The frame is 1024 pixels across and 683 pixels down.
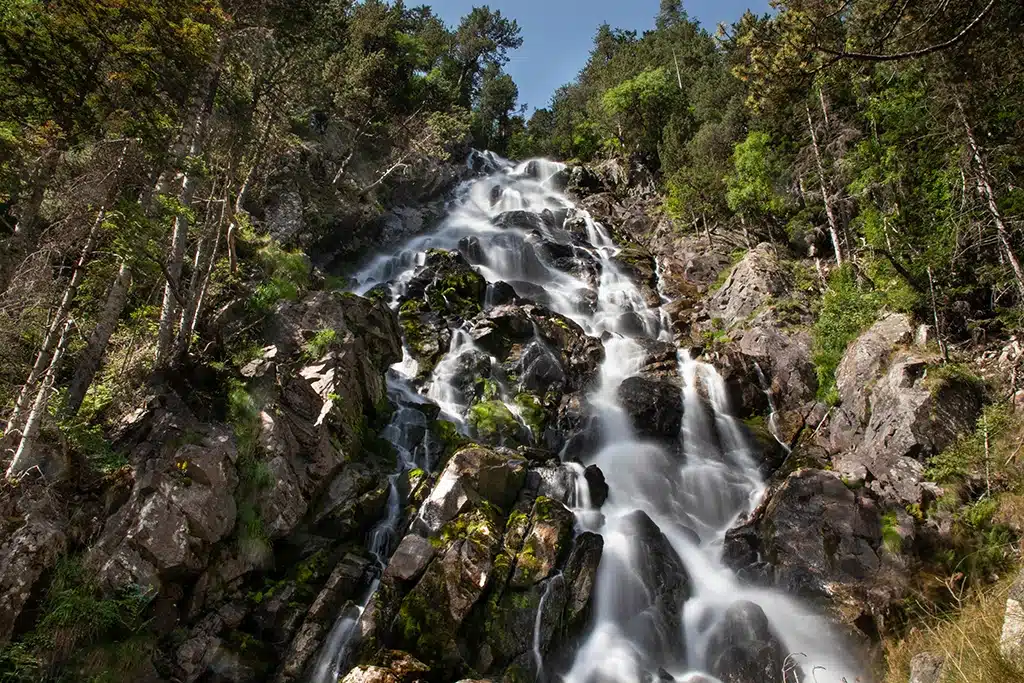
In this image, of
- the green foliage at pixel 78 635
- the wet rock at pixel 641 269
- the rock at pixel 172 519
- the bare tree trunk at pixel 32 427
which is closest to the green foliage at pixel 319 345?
the rock at pixel 172 519

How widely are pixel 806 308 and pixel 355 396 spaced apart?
558 inches

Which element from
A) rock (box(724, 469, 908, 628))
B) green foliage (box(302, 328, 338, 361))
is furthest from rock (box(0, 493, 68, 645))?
rock (box(724, 469, 908, 628))

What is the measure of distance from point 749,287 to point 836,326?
13.9 ft

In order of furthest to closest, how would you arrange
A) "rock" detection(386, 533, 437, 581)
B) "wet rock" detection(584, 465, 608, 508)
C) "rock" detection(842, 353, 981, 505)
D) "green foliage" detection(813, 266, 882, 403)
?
"green foliage" detection(813, 266, 882, 403)
"wet rock" detection(584, 465, 608, 508)
"rock" detection(842, 353, 981, 505)
"rock" detection(386, 533, 437, 581)

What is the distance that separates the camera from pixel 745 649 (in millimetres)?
8773

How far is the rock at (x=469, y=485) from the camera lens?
9586 millimetres

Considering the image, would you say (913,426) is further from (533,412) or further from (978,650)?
(978,650)

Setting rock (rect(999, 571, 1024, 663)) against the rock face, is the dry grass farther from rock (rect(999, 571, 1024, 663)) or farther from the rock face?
the rock face

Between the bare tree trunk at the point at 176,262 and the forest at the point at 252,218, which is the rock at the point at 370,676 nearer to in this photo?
the forest at the point at 252,218

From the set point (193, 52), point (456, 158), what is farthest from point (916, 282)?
point (456, 158)

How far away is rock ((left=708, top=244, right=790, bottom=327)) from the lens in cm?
1845

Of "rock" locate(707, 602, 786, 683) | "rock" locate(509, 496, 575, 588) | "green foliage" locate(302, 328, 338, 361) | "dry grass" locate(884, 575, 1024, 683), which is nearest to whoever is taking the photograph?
"dry grass" locate(884, 575, 1024, 683)

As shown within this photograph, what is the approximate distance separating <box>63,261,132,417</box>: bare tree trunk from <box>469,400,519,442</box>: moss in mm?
7930

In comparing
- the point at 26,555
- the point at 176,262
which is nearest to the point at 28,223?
the point at 176,262
